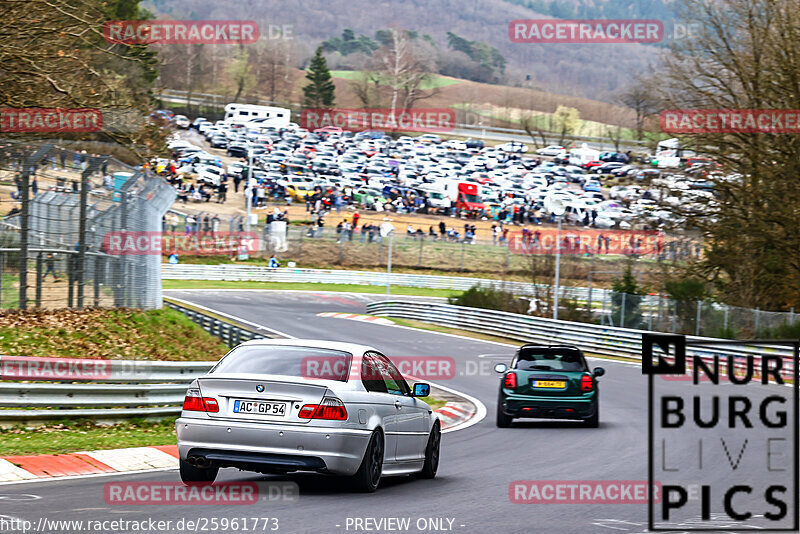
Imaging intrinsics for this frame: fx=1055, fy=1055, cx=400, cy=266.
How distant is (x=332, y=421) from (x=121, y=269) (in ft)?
40.5

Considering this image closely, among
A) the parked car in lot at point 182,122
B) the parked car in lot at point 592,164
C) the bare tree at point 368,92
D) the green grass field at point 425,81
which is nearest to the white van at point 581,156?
the parked car in lot at point 592,164

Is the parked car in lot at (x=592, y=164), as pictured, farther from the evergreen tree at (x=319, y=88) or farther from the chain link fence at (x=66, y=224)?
the chain link fence at (x=66, y=224)

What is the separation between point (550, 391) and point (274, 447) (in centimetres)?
943

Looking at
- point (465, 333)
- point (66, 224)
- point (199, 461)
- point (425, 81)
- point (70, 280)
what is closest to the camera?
point (199, 461)

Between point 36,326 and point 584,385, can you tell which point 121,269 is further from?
point 584,385

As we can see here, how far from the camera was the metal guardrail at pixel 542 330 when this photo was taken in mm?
32656

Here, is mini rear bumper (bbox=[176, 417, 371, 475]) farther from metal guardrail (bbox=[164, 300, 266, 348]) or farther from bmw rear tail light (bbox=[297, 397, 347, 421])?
metal guardrail (bbox=[164, 300, 266, 348])

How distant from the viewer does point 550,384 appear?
1752 centimetres

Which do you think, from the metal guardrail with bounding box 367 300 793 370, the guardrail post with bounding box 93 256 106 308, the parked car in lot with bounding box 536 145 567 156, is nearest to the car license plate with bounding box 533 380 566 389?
the guardrail post with bounding box 93 256 106 308

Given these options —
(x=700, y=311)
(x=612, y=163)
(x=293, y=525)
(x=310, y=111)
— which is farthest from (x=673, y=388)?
(x=310, y=111)

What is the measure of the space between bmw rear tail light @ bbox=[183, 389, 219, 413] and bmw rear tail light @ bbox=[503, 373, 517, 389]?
9.25m

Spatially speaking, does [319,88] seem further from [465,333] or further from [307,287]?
[465,333]

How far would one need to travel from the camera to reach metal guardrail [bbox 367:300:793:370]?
3266 centimetres

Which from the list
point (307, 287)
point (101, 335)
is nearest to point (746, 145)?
point (101, 335)
